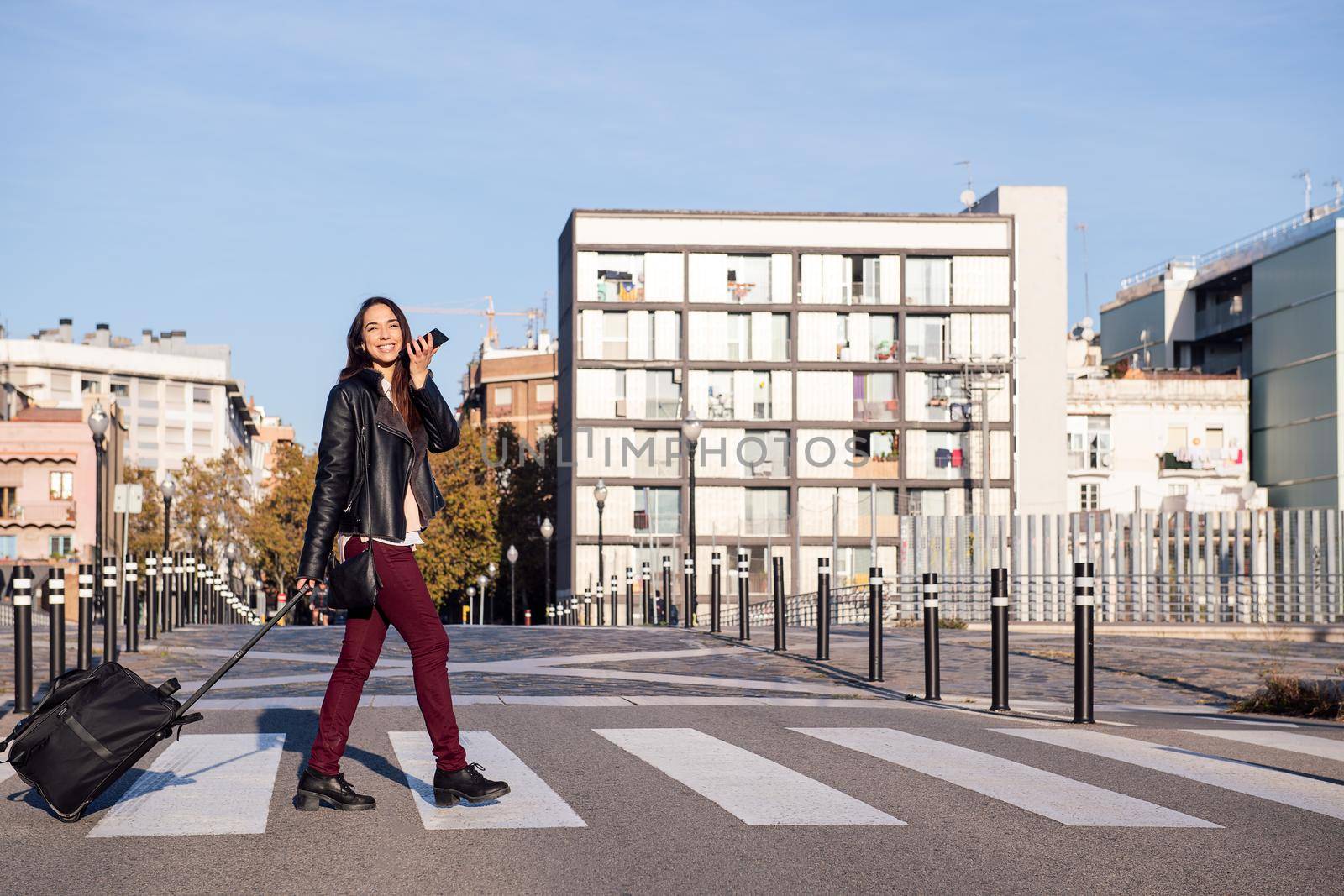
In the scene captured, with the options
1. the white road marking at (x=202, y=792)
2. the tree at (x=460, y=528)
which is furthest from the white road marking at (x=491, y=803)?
the tree at (x=460, y=528)

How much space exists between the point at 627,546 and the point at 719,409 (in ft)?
23.8

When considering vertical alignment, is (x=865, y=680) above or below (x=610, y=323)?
below

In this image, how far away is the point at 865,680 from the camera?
46.8ft

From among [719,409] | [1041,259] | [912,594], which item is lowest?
[912,594]

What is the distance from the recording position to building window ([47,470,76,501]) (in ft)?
282

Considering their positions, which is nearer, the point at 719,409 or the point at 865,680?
the point at 865,680

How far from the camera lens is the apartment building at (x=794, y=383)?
242 ft

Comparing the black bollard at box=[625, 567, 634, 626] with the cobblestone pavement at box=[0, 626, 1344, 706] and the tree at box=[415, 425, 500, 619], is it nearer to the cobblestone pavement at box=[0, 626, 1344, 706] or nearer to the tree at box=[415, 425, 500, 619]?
the cobblestone pavement at box=[0, 626, 1344, 706]

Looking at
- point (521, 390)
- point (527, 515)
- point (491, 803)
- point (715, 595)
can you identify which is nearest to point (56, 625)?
point (491, 803)

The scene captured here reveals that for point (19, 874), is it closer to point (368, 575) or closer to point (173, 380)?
point (368, 575)

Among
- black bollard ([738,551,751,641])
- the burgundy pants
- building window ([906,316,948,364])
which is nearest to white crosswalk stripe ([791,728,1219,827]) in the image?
the burgundy pants

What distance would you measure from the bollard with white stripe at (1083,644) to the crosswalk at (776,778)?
2.91ft

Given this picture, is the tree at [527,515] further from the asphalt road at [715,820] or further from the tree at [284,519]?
the asphalt road at [715,820]

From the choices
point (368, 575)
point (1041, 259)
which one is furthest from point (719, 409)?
point (368, 575)
